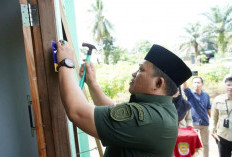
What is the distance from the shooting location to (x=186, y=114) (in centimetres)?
350

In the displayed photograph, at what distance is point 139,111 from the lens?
92 centimetres

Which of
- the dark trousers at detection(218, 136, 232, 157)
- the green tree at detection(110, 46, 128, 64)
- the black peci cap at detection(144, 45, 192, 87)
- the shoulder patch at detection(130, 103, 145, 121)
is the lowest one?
the green tree at detection(110, 46, 128, 64)

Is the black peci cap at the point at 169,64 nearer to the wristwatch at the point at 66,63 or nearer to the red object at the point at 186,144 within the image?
the wristwatch at the point at 66,63

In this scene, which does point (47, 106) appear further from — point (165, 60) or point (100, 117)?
point (165, 60)

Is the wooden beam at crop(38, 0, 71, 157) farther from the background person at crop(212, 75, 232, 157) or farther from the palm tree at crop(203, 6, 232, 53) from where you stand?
the palm tree at crop(203, 6, 232, 53)

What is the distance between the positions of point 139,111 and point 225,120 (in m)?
3.17

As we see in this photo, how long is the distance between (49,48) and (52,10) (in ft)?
0.72

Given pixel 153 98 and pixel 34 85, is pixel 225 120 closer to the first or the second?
pixel 153 98

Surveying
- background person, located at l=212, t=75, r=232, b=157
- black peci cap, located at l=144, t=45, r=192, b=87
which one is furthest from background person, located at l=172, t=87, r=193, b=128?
black peci cap, located at l=144, t=45, r=192, b=87

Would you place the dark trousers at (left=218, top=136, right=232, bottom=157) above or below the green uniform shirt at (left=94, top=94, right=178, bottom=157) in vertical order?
below

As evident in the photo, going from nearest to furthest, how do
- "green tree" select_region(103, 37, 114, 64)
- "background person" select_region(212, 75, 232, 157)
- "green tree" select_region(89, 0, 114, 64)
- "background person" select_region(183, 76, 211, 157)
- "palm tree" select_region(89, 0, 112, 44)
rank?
"background person" select_region(212, 75, 232, 157), "background person" select_region(183, 76, 211, 157), "green tree" select_region(103, 37, 114, 64), "green tree" select_region(89, 0, 114, 64), "palm tree" select_region(89, 0, 112, 44)

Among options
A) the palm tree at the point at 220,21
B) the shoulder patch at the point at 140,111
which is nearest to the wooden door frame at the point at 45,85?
the shoulder patch at the point at 140,111

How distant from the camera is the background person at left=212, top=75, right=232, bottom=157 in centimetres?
337

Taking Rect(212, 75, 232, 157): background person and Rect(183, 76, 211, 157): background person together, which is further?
Rect(183, 76, 211, 157): background person
